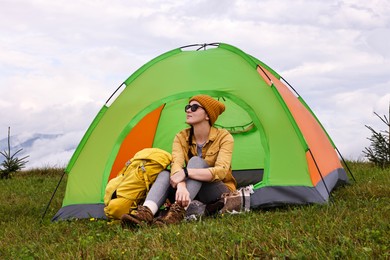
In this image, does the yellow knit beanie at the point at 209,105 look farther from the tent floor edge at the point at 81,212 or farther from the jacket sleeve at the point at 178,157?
the tent floor edge at the point at 81,212

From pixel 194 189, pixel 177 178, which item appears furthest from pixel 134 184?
pixel 194 189

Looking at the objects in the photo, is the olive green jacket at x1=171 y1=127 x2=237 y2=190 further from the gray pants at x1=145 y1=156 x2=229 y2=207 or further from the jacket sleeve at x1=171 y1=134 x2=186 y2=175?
the gray pants at x1=145 y1=156 x2=229 y2=207

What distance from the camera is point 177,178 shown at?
225 inches

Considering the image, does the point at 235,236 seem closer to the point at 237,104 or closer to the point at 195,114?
the point at 195,114

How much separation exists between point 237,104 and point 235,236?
2831mm

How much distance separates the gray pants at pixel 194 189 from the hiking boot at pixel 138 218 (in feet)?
0.69

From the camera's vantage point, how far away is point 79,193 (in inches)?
274

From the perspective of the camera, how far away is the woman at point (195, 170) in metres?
5.56

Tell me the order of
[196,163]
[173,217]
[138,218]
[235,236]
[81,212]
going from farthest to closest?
[81,212], [196,163], [173,217], [138,218], [235,236]

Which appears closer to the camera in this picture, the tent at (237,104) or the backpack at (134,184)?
the backpack at (134,184)

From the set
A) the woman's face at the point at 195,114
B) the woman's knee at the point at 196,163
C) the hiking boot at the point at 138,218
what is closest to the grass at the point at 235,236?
the hiking boot at the point at 138,218

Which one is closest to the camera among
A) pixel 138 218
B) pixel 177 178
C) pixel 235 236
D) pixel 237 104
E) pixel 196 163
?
pixel 235 236

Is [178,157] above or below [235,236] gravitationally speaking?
above

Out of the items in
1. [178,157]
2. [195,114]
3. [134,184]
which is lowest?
[134,184]
